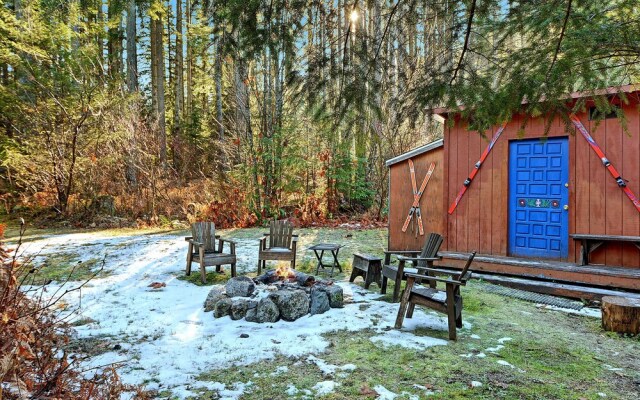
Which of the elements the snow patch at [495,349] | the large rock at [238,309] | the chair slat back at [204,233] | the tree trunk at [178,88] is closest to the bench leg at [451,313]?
the snow patch at [495,349]

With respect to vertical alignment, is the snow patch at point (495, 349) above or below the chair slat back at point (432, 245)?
below

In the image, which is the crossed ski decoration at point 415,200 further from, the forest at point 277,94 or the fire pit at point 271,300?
the fire pit at point 271,300

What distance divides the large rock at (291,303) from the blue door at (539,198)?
3967 mm

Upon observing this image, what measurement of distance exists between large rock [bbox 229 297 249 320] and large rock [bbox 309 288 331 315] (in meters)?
0.74

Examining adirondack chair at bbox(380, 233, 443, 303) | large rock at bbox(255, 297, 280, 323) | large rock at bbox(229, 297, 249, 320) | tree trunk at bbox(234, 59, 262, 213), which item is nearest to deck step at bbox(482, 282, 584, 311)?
adirondack chair at bbox(380, 233, 443, 303)

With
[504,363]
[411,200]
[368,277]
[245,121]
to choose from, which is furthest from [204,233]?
[245,121]

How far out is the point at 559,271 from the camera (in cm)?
583

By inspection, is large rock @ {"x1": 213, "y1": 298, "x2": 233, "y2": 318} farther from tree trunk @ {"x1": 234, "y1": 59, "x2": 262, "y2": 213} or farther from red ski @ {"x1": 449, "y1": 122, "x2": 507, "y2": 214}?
tree trunk @ {"x1": 234, "y1": 59, "x2": 262, "y2": 213}

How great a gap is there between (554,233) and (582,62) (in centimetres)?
390

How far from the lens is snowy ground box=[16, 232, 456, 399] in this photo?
10.5 feet

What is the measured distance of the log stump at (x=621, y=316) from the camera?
4133mm

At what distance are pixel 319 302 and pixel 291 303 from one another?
0.37 metres

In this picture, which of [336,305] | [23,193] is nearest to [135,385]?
[336,305]

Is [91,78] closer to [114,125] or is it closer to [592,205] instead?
[114,125]
